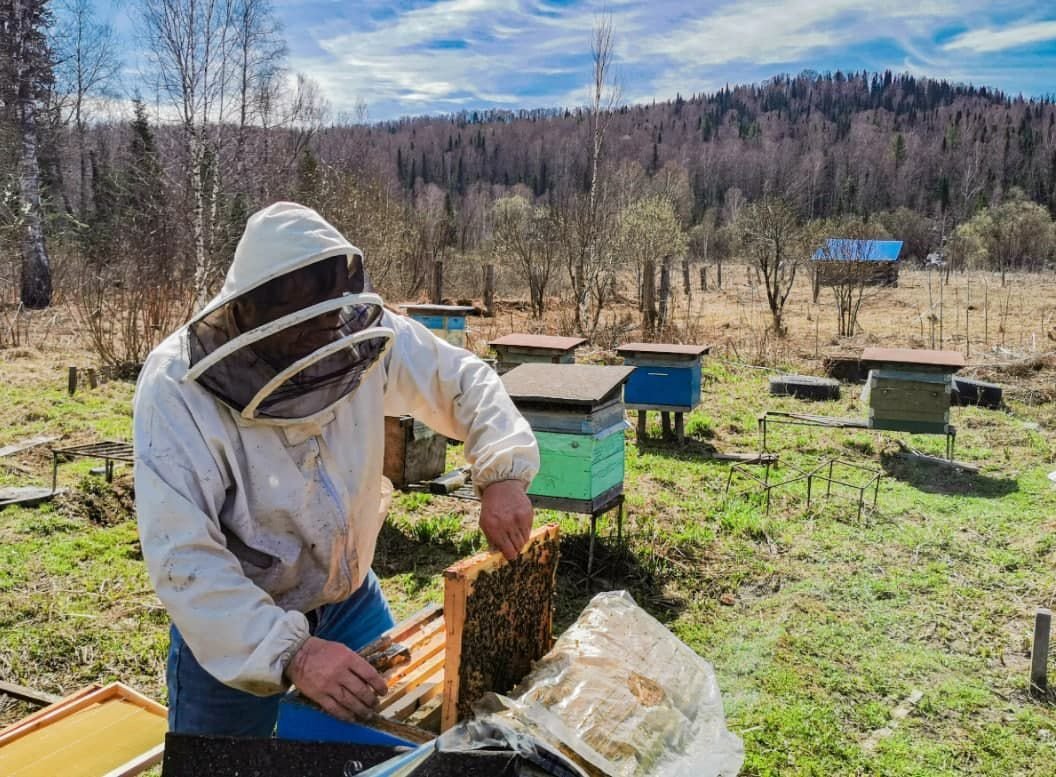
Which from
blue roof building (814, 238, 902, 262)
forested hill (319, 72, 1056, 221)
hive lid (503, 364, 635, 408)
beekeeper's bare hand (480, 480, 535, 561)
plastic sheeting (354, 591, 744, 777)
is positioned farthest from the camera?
forested hill (319, 72, 1056, 221)

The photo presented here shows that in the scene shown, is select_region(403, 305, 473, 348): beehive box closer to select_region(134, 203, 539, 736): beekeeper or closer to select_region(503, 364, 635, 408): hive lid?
select_region(503, 364, 635, 408): hive lid

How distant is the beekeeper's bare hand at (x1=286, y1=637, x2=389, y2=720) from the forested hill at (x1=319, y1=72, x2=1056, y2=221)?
1465 inches

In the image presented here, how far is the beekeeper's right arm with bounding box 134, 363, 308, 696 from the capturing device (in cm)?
147

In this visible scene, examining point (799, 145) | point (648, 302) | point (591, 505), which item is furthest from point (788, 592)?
point (799, 145)

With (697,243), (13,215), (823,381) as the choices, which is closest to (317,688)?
(823,381)

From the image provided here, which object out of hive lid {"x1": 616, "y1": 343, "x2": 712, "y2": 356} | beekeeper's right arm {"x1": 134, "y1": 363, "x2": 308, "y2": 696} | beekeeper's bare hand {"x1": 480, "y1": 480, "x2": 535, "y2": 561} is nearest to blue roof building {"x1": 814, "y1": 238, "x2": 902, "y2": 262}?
hive lid {"x1": 616, "y1": 343, "x2": 712, "y2": 356}

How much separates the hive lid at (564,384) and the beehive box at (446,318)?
444 cm

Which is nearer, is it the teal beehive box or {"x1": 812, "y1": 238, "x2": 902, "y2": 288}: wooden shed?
the teal beehive box

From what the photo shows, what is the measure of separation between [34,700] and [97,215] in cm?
3291

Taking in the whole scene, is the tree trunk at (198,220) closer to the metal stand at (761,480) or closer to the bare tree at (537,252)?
A: the bare tree at (537,252)

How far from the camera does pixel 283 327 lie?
5.31 ft

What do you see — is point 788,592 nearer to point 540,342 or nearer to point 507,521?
point 507,521

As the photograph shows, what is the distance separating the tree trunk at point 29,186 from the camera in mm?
17406

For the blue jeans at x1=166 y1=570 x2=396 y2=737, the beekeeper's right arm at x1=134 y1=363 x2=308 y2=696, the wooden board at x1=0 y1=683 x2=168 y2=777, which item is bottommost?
the wooden board at x1=0 y1=683 x2=168 y2=777
